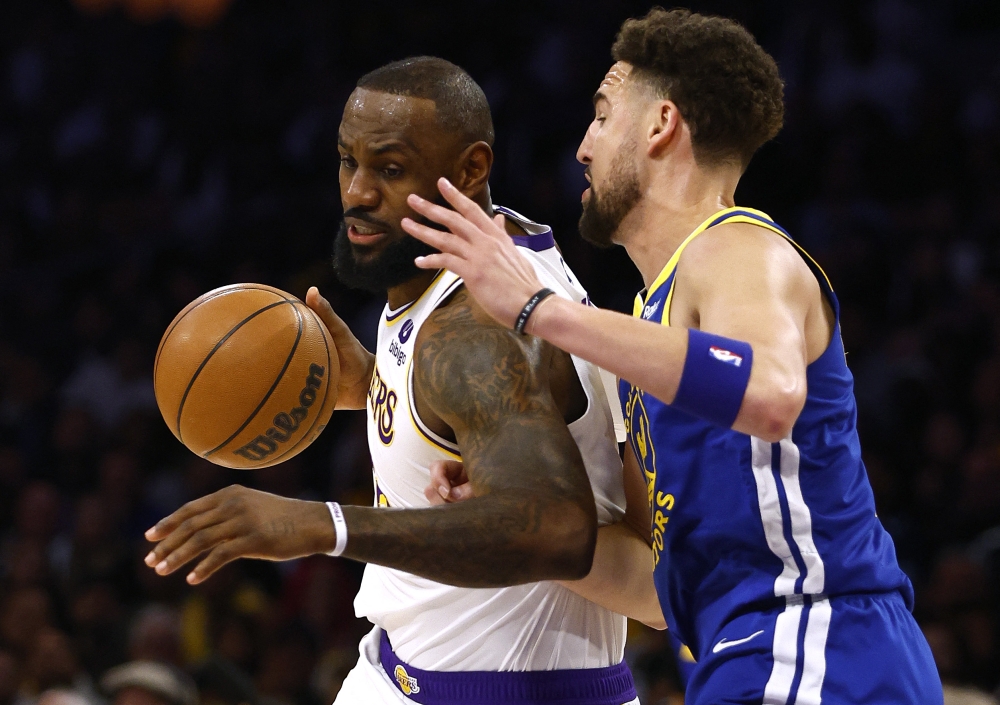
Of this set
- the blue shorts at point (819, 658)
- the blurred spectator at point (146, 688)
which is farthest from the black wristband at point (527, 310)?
the blurred spectator at point (146, 688)

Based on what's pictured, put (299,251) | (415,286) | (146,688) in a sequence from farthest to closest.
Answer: (299,251) < (146,688) < (415,286)

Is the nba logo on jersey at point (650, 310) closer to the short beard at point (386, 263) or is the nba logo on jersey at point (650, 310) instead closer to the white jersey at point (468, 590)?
the white jersey at point (468, 590)

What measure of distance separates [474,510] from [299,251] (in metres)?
5.89

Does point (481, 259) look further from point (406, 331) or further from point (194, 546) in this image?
point (194, 546)

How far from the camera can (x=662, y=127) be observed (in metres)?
2.91

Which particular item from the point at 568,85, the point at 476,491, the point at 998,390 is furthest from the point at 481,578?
the point at 568,85

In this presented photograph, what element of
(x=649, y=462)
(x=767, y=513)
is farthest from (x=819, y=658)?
(x=649, y=462)

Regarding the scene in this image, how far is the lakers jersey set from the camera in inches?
98.5

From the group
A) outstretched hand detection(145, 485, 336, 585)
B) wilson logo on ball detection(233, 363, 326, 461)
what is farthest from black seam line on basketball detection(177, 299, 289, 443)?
outstretched hand detection(145, 485, 336, 585)

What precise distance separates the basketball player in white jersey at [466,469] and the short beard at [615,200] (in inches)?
6.8

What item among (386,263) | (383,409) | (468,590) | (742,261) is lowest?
(468,590)

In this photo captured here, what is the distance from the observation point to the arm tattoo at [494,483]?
2.40 metres

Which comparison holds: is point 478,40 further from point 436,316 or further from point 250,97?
point 436,316

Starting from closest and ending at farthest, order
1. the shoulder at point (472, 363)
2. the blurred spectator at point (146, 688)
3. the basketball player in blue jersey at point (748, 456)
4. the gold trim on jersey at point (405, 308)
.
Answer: the basketball player in blue jersey at point (748, 456), the shoulder at point (472, 363), the gold trim on jersey at point (405, 308), the blurred spectator at point (146, 688)
